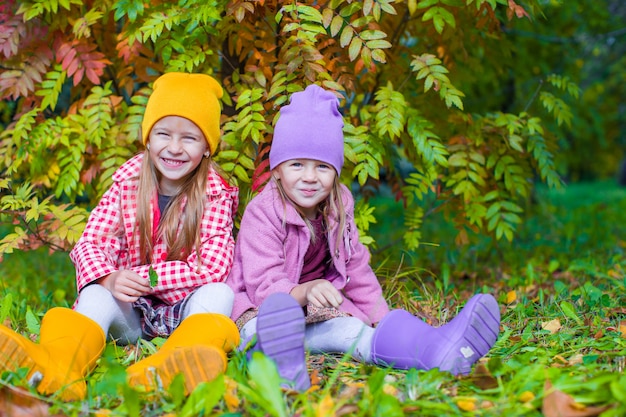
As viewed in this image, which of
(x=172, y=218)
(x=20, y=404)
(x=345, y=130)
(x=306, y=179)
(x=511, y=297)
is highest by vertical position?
(x=345, y=130)

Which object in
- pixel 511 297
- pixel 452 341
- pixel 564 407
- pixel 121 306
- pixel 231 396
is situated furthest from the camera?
pixel 511 297

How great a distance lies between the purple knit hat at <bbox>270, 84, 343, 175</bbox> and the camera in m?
2.57

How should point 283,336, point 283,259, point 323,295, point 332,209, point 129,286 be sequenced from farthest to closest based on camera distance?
point 332,209 < point 283,259 < point 129,286 < point 323,295 < point 283,336

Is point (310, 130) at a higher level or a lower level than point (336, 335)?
higher

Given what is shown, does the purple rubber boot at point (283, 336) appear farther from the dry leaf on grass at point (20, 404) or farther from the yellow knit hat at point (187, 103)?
Answer: the yellow knit hat at point (187, 103)

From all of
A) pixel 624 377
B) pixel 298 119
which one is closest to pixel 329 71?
pixel 298 119

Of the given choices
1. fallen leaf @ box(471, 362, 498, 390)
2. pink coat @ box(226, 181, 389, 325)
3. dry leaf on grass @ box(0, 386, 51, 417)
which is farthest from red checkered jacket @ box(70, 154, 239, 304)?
fallen leaf @ box(471, 362, 498, 390)

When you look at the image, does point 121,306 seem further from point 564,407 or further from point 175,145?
point 564,407

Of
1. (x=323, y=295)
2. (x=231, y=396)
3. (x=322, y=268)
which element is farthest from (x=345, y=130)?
(x=231, y=396)

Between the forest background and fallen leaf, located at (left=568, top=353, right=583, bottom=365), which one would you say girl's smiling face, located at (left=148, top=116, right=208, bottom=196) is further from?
fallen leaf, located at (left=568, top=353, right=583, bottom=365)

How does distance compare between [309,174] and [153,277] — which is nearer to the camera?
[153,277]

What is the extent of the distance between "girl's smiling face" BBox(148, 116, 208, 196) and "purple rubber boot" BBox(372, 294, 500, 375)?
1.12 metres

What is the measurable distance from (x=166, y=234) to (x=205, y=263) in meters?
0.22

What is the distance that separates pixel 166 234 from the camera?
107 inches
